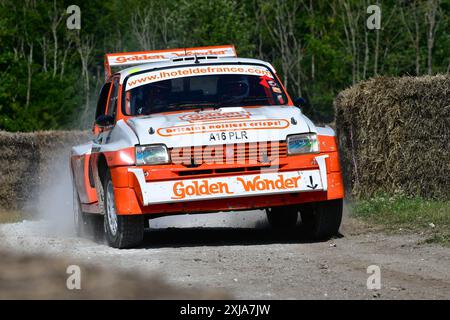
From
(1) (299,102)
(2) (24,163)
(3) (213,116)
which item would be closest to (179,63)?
(1) (299,102)

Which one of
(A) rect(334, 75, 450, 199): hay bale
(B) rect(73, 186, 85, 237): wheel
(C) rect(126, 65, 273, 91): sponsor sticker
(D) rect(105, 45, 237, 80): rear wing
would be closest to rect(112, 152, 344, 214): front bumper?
(C) rect(126, 65, 273, 91): sponsor sticker

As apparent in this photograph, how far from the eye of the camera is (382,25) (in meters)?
47.4

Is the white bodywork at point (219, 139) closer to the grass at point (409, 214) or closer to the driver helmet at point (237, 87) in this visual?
the driver helmet at point (237, 87)

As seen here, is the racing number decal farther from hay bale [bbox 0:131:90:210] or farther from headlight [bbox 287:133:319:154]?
hay bale [bbox 0:131:90:210]

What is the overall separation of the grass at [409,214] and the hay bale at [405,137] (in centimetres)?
27

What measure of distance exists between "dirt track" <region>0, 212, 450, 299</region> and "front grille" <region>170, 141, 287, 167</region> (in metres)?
0.79

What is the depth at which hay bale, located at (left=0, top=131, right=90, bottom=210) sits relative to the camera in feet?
87.5

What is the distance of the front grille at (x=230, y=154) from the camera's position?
11086 millimetres

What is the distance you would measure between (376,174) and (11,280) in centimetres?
930

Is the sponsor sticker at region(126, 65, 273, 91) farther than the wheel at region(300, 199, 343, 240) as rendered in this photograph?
Yes

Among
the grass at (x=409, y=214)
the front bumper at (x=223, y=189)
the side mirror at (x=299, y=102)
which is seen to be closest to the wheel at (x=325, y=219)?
the front bumper at (x=223, y=189)

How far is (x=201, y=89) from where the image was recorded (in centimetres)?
1261
